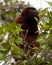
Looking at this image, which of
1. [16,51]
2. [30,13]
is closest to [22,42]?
[16,51]

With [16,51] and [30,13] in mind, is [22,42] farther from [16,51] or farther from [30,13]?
[30,13]

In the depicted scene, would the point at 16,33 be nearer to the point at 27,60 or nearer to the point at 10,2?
the point at 27,60

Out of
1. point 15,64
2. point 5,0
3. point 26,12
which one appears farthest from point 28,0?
point 15,64

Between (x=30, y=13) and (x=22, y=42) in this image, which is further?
(x=30, y=13)

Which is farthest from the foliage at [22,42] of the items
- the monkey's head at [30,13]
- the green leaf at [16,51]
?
the monkey's head at [30,13]

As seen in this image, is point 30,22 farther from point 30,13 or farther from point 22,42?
point 22,42

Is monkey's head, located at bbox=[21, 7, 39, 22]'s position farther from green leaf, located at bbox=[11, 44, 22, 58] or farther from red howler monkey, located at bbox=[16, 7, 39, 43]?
green leaf, located at bbox=[11, 44, 22, 58]

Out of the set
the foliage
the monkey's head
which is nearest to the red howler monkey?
the monkey's head

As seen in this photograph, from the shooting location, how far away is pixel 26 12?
173cm

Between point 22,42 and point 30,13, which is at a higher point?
point 22,42

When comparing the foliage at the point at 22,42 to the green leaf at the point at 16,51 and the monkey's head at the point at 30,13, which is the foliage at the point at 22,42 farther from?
the monkey's head at the point at 30,13

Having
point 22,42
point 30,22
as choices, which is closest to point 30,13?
point 30,22

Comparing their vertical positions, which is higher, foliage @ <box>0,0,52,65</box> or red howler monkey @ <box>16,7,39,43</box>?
foliage @ <box>0,0,52,65</box>

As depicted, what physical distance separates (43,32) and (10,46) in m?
0.12
